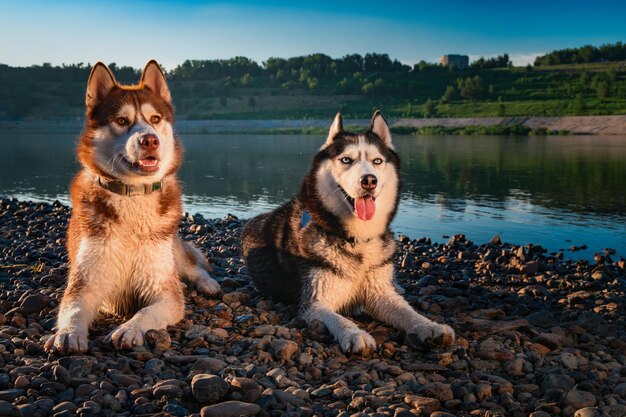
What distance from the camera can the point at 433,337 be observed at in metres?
5.94

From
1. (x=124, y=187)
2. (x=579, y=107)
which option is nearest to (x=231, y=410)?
(x=124, y=187)

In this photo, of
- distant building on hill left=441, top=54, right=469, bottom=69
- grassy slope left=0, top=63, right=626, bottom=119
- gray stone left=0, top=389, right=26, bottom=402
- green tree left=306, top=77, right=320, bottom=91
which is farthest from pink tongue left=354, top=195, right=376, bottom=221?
distant building on hill left=441, top=54, right=469, bottom=69

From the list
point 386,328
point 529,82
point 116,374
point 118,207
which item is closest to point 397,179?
point 386,328

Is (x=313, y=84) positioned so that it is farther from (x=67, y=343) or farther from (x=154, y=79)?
(x=67, y=343)

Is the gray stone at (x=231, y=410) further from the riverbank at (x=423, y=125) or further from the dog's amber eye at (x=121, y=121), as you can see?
the riverbank at (x=423, y=125)

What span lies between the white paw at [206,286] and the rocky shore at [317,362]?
0.33 feet

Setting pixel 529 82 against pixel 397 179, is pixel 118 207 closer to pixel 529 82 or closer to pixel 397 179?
pixel 397 179

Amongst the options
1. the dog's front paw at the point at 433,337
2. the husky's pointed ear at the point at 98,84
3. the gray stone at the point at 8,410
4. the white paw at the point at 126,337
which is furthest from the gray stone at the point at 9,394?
the dog's front paw at the point at 433,337

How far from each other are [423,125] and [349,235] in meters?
88.2

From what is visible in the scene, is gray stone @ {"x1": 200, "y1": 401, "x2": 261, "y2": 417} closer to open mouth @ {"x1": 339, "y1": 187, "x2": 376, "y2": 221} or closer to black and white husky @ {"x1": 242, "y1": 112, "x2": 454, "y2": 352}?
black and white husky @ {"x1": 242, "y1": 112, "x2": 454, "y2": 352}

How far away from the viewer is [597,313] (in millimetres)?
7605

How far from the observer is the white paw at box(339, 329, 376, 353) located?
5740 millimetres

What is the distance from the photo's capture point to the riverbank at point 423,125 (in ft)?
263

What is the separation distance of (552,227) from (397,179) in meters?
10.9
